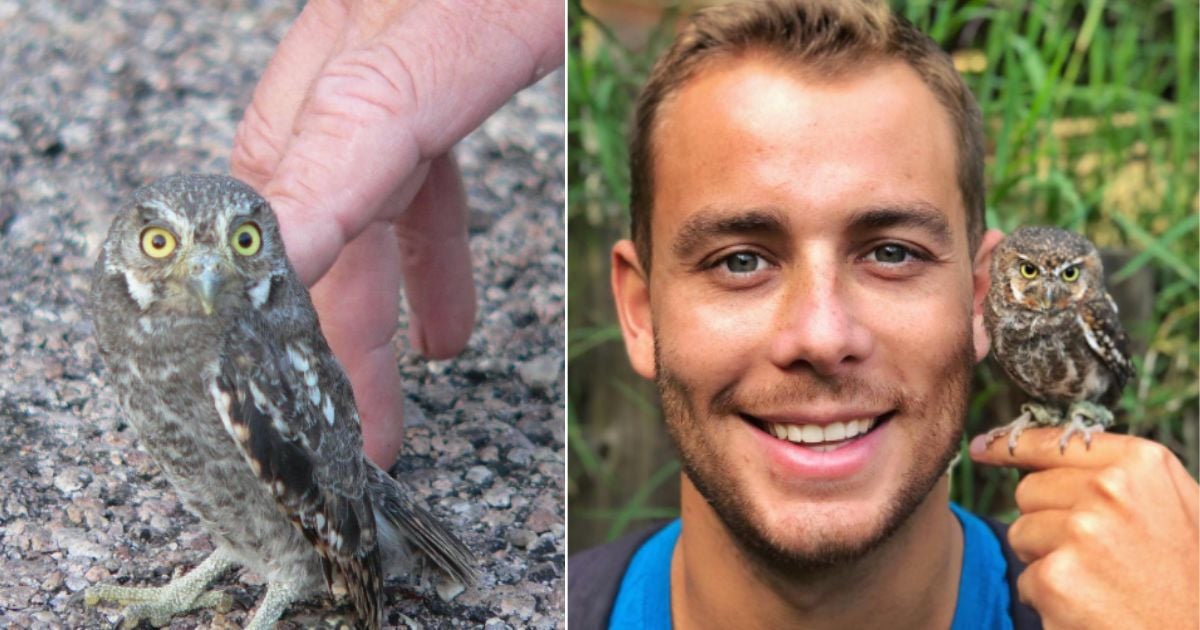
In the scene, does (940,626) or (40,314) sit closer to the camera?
(940,626)

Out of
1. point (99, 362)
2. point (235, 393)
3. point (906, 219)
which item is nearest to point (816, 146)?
point (906, 219)

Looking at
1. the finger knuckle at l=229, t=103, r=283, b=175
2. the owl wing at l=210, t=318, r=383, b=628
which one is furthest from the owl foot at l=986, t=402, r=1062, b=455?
the finger knuckle at l=229, t=103, r=283, b=175

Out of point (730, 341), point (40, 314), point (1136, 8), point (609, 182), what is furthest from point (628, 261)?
point (1136, 8)

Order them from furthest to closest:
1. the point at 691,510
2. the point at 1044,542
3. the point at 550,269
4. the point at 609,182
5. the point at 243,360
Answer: the point at 550,269 → the point at 609,182 → the point at 691,510 → the point at 243,360 → the point at 1044,542

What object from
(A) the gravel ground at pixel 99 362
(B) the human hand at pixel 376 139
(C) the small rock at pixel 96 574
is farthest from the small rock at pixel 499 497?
(C) the small rock at pixel 96 574

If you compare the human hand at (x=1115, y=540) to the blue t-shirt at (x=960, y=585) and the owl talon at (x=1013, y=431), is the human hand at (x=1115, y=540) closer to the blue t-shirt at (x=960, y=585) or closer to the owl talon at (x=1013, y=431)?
the owl talon at (x=1013, y=431)

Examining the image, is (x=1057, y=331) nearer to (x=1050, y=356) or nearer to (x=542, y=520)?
(x=1050, y=356)

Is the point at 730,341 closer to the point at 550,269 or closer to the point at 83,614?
the point at 83,614

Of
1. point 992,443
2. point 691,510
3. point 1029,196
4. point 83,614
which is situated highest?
point 992,443
